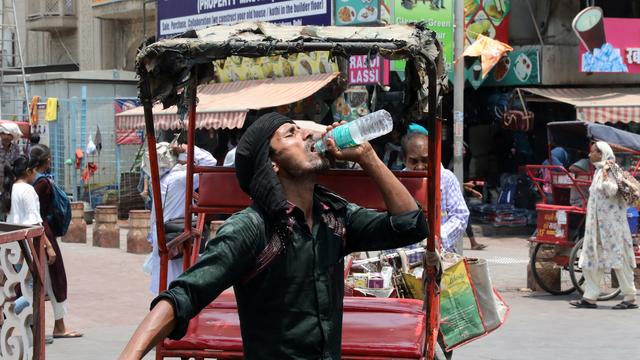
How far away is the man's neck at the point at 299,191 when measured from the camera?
3.55 metres

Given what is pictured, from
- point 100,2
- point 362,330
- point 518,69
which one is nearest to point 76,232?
point 518,69

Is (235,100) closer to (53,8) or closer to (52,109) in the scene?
(52,109)

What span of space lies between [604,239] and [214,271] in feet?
27.1

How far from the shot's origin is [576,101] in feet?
56.8

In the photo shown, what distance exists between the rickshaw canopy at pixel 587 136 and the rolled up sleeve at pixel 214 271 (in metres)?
9.30

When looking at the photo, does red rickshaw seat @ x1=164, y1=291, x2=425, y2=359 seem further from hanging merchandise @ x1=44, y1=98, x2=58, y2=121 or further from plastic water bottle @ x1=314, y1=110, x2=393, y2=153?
hanging merchandise @ x1=44, y1=98, x2=58, y2=121

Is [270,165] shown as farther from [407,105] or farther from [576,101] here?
[576,101]

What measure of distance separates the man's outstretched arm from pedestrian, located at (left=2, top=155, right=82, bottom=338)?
545cm

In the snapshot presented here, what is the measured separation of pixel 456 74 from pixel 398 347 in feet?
34.5

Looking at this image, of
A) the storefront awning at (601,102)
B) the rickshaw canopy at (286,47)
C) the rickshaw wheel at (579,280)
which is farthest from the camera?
the storefront awning at (601,102)

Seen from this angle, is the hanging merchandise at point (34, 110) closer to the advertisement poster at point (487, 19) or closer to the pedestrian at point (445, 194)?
the advertisement poster at point (487, 19)

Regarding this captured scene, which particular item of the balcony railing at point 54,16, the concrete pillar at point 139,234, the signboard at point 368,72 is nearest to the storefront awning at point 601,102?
the signboard at point 368,72

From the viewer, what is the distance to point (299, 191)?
3.56 meters

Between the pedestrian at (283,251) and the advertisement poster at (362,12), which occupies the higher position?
the advertisement poster at (362,12)
